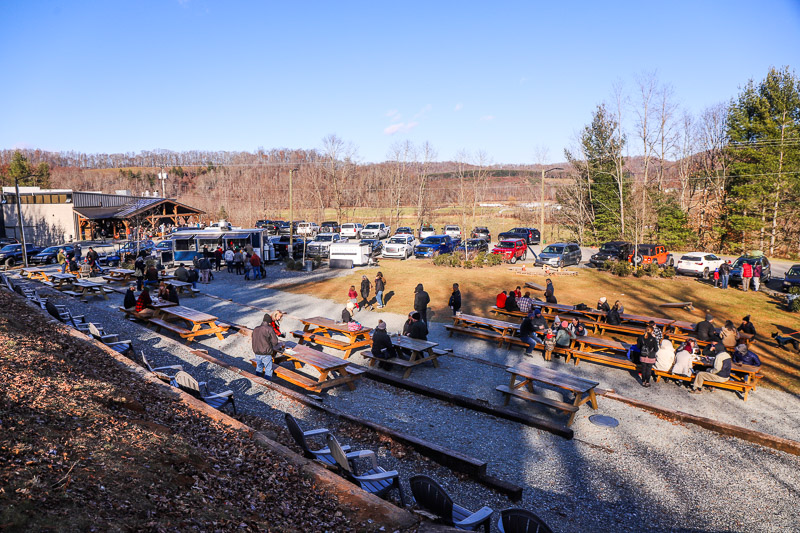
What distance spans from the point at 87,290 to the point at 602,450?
20605 mm

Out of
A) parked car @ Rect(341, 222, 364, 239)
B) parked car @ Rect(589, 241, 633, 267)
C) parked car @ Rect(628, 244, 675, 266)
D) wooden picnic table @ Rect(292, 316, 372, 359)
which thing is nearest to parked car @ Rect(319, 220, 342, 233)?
parked car @ Rect(341, 222, 364, 239)

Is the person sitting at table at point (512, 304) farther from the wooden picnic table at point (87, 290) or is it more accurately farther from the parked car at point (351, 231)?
the parked car at point (351, 231)

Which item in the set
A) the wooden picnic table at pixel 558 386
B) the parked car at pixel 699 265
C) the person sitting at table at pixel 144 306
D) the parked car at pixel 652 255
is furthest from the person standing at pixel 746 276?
the person sitting at table at pixel 144 306

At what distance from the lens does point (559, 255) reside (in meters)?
29.0

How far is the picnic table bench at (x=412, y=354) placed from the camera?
35.1ft

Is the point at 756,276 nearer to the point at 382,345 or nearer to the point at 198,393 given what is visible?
the point at 382,345

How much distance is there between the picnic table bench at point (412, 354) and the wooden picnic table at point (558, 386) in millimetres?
2057

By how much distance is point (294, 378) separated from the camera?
964 cm

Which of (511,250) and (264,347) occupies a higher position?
(511,250)

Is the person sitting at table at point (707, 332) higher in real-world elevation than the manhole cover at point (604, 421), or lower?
higher

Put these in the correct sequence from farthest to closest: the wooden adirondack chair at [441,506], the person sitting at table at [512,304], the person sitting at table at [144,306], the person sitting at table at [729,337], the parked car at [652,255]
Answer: the parked car at [652,255]
the person sitting at table at [512,304]
the person sitting at table at [144,306]
the person sitting at table at [729,337]
the wooden adirondack chair at [441,506]

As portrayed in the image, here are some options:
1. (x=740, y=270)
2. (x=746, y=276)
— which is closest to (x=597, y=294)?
(x=746, y=276)

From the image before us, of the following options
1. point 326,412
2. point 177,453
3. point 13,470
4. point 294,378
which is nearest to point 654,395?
point 326,412

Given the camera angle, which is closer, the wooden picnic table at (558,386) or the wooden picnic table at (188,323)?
the wooden picnic table at (558,386)
